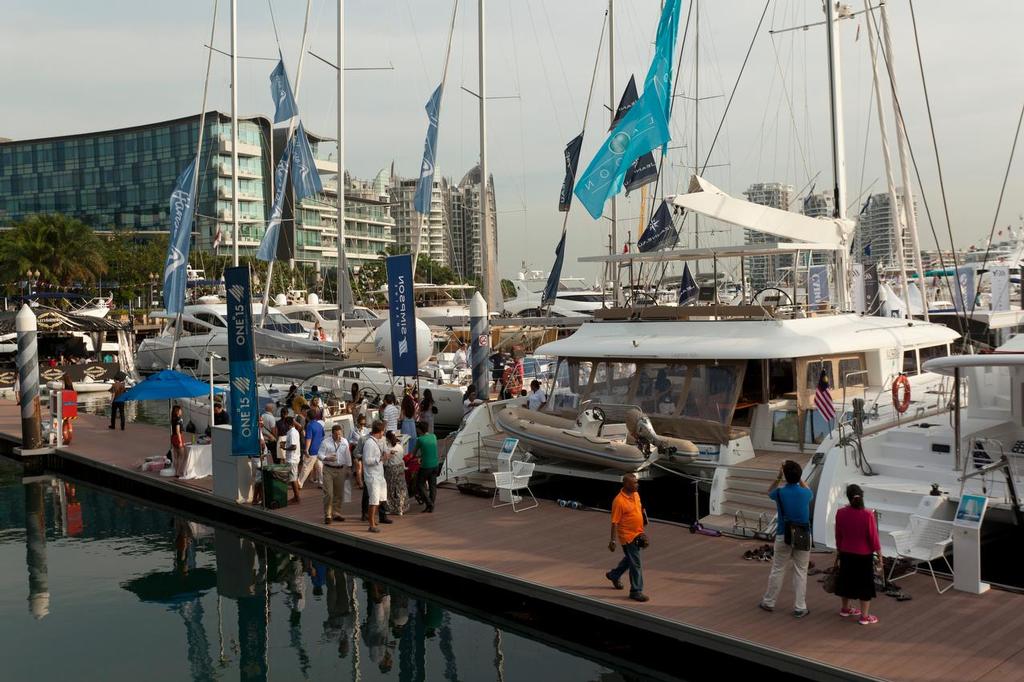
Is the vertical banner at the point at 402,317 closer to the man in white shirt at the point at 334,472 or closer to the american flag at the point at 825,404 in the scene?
the man in white shirt at the point at 334,472

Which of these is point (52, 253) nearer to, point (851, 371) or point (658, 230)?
point (658, 230)

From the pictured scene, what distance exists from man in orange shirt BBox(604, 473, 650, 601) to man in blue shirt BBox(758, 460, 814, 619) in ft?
4.67

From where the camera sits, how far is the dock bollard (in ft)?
70.3

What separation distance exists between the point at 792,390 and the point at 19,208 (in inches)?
5046

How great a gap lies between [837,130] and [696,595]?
435 inches

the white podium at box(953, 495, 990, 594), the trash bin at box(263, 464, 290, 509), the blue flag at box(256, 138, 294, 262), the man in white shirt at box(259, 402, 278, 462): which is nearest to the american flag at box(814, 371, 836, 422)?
the white podium at box(953, 495, 990, 594)

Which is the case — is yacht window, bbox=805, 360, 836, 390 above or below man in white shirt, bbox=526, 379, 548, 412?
above

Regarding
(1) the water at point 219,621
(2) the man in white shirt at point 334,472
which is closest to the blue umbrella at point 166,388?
(1) the water at point 219,621

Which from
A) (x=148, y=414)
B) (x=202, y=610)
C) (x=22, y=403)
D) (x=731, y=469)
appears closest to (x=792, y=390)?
(x=731, y=469)

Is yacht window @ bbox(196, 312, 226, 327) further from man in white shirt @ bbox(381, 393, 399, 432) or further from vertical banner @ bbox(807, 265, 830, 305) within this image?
man in white shirt @ bbox(381, 393, 399, 432)

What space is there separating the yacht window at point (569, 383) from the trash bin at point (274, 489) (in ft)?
16.2

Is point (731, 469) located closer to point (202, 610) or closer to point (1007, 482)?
point (1007, 482)

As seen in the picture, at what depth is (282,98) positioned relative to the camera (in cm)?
3095

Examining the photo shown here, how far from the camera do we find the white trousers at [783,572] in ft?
31.8
